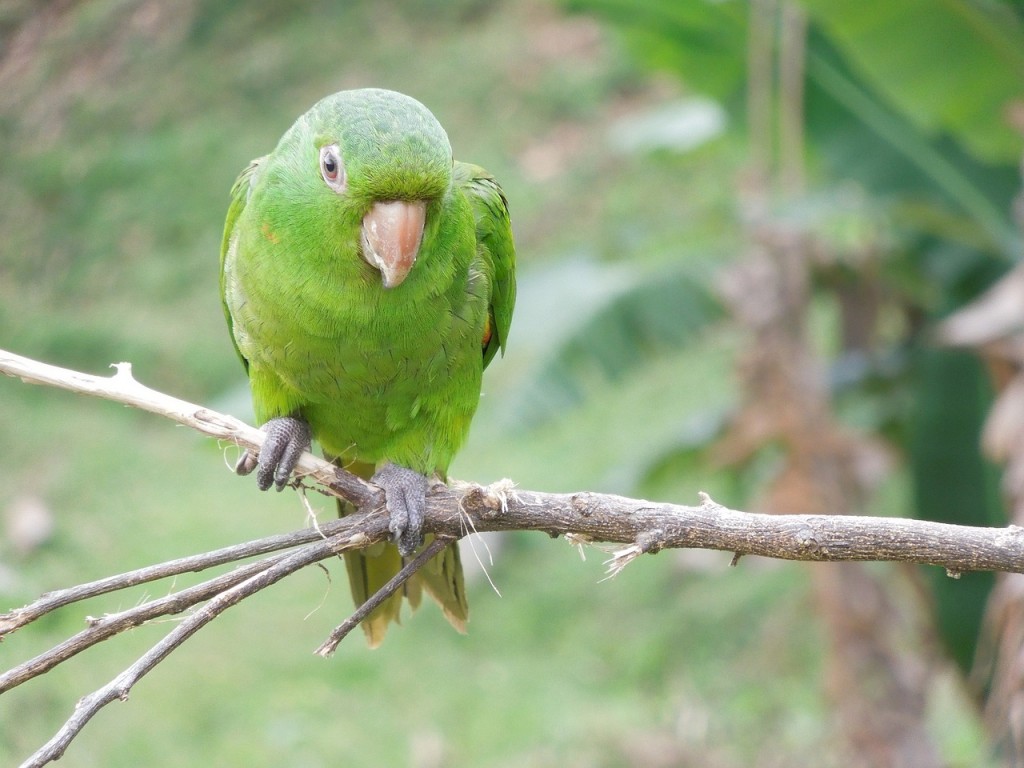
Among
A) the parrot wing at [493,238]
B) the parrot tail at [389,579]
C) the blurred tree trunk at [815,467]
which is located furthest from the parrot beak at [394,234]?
the blurred tree trunk at [815,467]

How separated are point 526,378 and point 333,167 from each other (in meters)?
3.36

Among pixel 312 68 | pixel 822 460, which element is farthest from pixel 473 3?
pixel 822 460

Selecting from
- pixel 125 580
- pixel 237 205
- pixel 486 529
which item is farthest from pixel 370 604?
pixel 237 205

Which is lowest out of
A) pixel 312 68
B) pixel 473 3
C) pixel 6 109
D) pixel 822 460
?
pixel 822 460

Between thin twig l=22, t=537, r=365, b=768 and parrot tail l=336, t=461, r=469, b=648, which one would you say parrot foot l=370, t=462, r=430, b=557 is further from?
thin twig l=22, t=537, r=365, b=768

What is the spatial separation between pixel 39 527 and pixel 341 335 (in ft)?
5.39

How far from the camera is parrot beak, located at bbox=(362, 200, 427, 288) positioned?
7.48 feet

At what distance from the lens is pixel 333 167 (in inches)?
93.0

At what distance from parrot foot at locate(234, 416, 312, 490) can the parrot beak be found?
0.56 m

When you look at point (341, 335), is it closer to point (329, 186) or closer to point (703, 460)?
point (329, 186)

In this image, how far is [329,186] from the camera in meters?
2.37

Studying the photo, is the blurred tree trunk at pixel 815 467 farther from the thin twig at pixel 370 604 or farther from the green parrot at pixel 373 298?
the thin twig at pixel 370 604

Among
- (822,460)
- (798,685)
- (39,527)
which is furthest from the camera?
(798,685)

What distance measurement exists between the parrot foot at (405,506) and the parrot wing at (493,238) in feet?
1.67
